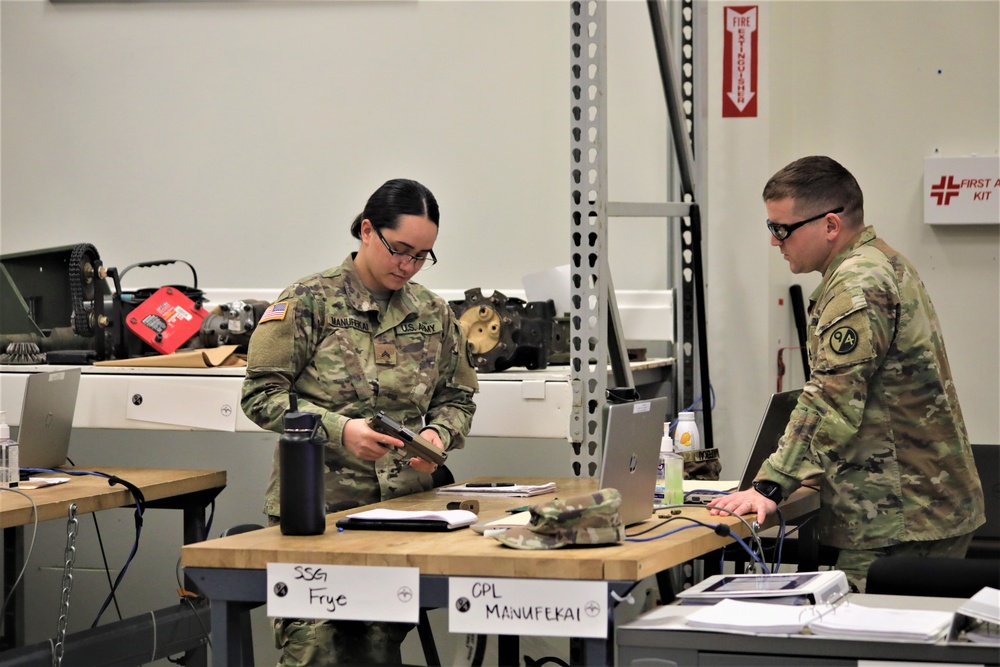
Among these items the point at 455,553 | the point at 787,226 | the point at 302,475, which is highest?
the point at 787,226

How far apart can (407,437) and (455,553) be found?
53 cm

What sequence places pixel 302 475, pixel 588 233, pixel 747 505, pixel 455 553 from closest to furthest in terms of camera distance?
1. pixel 455 553
2. pixel 302 475
3. pixel 747 505
4. pixel 588 233

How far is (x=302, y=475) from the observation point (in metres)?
2.09

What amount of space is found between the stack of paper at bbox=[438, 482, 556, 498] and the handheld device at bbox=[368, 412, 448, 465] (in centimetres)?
27

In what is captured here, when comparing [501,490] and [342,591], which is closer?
[342,591]

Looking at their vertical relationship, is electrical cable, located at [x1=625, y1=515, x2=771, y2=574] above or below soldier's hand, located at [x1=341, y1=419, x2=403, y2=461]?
below

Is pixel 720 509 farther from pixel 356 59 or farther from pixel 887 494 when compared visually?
pixel 356 59

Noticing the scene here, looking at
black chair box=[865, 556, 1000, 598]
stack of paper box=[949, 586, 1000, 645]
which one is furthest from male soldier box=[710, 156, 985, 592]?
stack of paper box=[949, 586, 1000, 645]

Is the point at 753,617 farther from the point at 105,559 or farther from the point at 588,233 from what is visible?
the point at 105,559

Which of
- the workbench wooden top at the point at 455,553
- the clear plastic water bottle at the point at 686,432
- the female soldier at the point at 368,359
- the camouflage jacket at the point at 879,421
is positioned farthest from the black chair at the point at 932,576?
the female soldier at the point at 368,359

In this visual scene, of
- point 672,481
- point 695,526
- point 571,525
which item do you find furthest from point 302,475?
point 672,481

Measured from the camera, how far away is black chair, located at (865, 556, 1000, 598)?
217 cm

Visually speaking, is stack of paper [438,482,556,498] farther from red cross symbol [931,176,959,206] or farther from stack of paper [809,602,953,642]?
red cross symbol [931,176,959,206]

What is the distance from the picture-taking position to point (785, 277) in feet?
13.8
